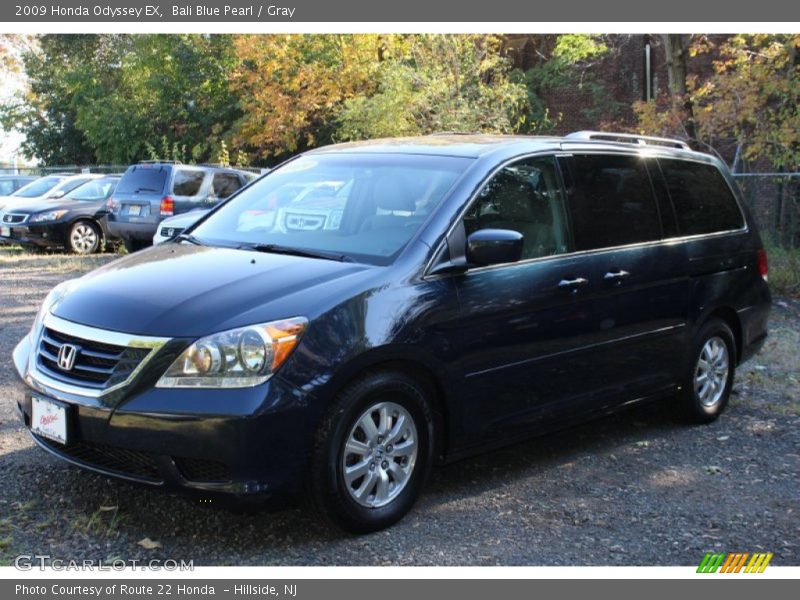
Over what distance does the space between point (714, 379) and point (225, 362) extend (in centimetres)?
407

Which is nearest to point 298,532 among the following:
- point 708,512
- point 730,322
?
point 708,512

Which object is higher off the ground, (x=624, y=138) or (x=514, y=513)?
(x=624, y=138)

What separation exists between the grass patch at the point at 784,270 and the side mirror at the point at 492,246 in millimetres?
8728

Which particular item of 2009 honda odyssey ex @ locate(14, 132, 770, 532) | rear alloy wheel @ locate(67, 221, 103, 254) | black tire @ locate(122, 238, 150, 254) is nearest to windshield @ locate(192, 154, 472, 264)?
2009 honda odyssey ex @ locate(14, 132, 770, 532)

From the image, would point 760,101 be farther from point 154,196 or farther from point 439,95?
point 154,196

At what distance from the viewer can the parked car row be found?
16.8 meters

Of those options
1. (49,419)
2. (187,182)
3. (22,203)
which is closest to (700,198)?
(49,419)

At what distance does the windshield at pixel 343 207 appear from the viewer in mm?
4934

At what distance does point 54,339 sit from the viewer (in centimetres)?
452

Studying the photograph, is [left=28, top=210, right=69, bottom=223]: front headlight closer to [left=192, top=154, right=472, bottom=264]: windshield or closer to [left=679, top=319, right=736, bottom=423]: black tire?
[left=192, top=154, right=472, bottom=264]: windshield

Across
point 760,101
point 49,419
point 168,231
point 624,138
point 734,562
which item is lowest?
point 734,562

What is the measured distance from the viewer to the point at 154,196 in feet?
55.1

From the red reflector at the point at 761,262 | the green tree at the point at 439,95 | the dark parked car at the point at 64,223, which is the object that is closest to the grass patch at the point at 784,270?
the red reflector at the point at 761,262

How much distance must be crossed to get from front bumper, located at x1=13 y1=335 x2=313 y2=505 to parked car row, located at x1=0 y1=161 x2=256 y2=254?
1290 cm
